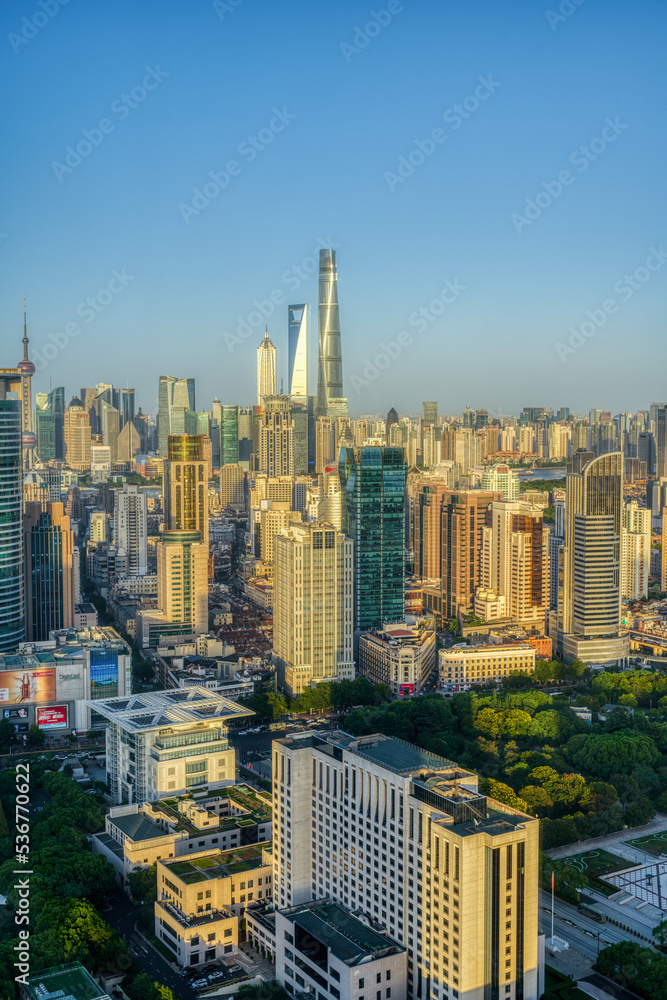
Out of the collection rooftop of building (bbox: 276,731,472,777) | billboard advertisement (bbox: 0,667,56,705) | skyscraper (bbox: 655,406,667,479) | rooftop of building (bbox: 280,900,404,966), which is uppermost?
skyscraper (bbox: 655,406,667,479)

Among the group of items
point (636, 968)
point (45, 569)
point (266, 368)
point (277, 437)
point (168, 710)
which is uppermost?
point (266, 368)

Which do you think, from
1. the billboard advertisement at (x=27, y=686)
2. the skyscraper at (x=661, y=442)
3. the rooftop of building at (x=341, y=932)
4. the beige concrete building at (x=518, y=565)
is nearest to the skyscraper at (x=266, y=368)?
the skyscraper at (x=661, y=442)

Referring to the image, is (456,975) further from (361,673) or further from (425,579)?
(425,579)

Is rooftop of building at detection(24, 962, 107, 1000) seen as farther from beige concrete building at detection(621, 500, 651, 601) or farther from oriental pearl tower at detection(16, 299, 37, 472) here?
beige concrete building at detection(621, 500, 651, 601)

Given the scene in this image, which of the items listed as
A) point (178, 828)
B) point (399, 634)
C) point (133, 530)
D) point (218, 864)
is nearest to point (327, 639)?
point (399, 634)

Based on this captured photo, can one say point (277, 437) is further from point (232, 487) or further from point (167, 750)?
point (167, 750)

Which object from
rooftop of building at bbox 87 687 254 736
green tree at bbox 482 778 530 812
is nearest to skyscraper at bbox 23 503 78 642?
rooftop of building at bbox 87 687 254 736
